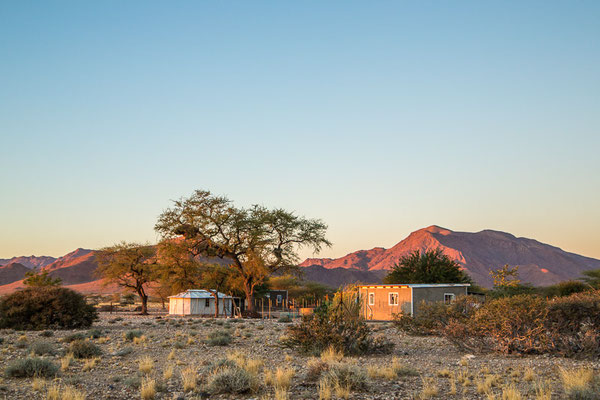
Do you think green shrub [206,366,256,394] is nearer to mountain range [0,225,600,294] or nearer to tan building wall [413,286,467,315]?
tan building wall [413,286,467,315]

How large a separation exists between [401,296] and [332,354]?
2625cm

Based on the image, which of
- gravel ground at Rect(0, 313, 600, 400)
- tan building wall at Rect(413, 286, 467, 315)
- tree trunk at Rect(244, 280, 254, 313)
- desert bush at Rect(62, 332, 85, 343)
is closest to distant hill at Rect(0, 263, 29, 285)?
tree trunk at Rect(244, 280, 254, 313)

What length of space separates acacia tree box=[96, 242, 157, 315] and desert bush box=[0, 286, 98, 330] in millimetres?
29187

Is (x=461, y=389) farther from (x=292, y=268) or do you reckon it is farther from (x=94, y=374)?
(x=292, y=268)

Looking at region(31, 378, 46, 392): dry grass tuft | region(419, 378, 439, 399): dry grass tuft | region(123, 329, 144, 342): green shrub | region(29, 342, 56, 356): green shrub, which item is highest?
region(419, 378, 439, 399): dry grass tuft

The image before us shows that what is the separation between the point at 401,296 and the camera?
41.0 metres

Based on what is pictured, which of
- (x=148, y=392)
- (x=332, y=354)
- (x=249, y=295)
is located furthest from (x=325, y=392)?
(x=249, y=295)

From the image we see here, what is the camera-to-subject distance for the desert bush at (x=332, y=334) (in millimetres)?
17406

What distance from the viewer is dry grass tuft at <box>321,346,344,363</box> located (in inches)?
601

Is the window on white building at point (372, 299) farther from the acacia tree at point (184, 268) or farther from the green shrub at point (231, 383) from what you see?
the green shrub at point (231, 383)

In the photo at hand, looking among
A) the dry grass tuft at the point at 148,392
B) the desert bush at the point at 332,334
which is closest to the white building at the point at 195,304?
the desert bush at the point at 332,334

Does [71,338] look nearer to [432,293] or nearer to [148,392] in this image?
[148,392]

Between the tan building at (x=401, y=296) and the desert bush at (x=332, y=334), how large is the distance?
2117 cm

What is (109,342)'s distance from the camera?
2291 cm
